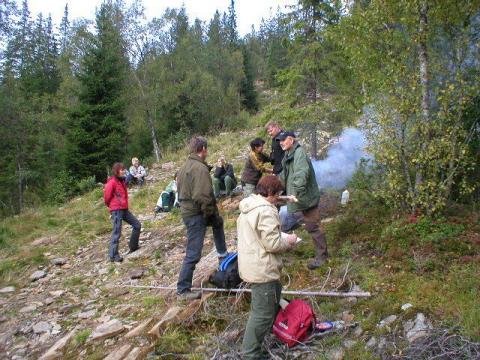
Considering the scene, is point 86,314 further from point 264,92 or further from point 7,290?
point 264,92

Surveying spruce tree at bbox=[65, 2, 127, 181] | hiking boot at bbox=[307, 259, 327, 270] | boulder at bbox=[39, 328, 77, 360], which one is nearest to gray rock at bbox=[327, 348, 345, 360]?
hiking boot at bbox=[307, 259, 327, 270]

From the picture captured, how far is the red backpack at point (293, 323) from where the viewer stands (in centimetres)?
409

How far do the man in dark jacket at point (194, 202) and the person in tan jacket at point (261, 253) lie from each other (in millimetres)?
1606

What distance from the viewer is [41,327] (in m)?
6.00

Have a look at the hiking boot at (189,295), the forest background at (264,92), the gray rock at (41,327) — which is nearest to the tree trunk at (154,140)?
the forest background at (264,92)

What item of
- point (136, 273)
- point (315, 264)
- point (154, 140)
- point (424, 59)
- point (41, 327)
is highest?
point (424, 59)

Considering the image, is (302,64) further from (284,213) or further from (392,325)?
(392,325)

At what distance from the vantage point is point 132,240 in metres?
8.64

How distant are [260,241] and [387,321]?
1904 millimetres

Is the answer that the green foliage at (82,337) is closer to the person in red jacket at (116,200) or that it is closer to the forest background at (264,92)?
the person in red jacket at (116,200)

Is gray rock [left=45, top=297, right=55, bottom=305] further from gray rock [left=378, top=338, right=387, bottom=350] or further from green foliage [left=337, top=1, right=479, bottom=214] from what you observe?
green foliage [left=337, top=1, right=479, bottom=214]

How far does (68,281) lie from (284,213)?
4271 millimetres

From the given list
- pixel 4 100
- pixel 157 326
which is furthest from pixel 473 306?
pixel 4 100

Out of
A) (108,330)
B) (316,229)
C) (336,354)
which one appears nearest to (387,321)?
(336,354)
